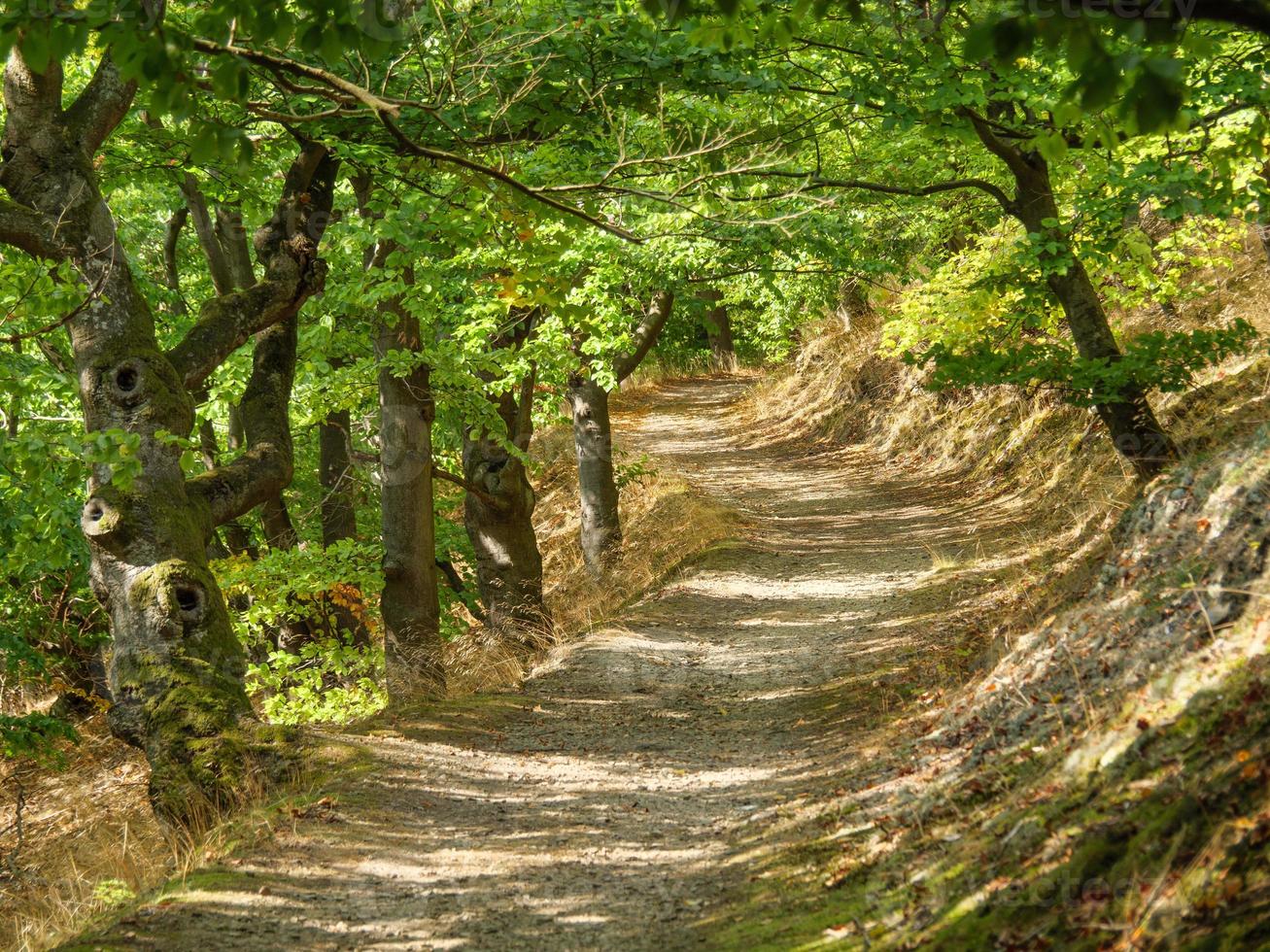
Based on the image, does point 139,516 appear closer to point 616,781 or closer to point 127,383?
point 127,383

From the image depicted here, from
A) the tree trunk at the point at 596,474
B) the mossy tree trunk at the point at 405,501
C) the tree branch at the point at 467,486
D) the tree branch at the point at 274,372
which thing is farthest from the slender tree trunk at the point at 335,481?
the tree branch at the point at 274,372

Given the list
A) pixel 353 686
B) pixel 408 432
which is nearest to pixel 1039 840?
pixel 408 432

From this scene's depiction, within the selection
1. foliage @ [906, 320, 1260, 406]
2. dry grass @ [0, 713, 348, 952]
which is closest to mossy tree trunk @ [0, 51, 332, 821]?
dry grass @ [0, 713, 348, 952]

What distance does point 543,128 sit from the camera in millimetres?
7617

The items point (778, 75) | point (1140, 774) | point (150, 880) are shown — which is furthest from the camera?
point (778, 75)

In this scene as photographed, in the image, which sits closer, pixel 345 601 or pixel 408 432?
pixel 408 432

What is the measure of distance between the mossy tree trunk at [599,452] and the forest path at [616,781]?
209 centimetres

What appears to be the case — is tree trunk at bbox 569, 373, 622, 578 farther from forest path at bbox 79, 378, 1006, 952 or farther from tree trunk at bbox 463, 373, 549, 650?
forest path at bbox 79, 378, 1006, 952

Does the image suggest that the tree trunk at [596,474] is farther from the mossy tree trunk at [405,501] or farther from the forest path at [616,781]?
the mossy tree trunk at [405,501]

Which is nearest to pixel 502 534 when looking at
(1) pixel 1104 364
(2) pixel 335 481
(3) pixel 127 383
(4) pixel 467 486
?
(4) pixel 467 486

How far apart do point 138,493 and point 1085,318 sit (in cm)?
776

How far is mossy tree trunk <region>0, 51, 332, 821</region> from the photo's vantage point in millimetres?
6598

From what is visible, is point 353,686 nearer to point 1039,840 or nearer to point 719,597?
point 719,597

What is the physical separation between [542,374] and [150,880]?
28.1 ft
